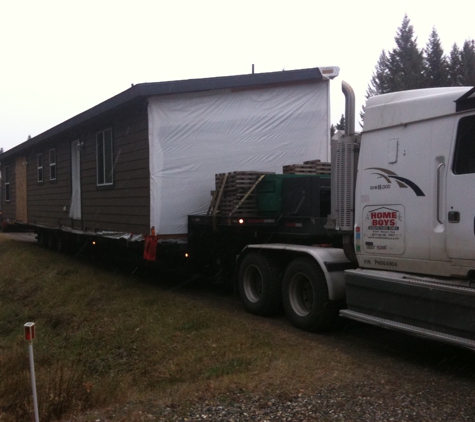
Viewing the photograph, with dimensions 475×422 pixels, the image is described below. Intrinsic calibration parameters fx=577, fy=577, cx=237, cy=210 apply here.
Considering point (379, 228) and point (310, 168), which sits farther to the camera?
point (310, 168)

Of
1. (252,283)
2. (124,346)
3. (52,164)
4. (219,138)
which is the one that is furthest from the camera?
(52,164)

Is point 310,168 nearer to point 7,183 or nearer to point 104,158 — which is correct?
point 104,158

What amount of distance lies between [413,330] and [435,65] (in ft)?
116

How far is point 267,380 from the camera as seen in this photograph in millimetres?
5609

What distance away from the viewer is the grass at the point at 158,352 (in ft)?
18.7

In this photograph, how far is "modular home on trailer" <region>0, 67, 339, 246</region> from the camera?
34.2 feet

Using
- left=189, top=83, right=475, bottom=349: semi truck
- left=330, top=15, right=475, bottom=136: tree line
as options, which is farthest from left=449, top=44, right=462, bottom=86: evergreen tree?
left=189, top=83, right=475, bottom=349: semi truck

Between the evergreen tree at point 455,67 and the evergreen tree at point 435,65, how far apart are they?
0.26m

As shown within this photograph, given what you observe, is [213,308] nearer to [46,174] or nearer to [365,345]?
[365,345]

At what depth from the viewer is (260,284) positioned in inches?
346

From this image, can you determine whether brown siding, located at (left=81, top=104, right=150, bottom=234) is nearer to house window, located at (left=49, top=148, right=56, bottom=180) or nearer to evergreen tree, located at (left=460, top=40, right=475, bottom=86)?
house window, located at (left=49, top=148, right=56, bottom=180)

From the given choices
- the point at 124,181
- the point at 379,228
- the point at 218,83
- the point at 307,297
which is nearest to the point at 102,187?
the point at 124,181

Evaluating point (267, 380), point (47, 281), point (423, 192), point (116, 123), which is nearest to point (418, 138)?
point (423, 192)

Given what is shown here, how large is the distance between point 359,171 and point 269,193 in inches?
84.5
